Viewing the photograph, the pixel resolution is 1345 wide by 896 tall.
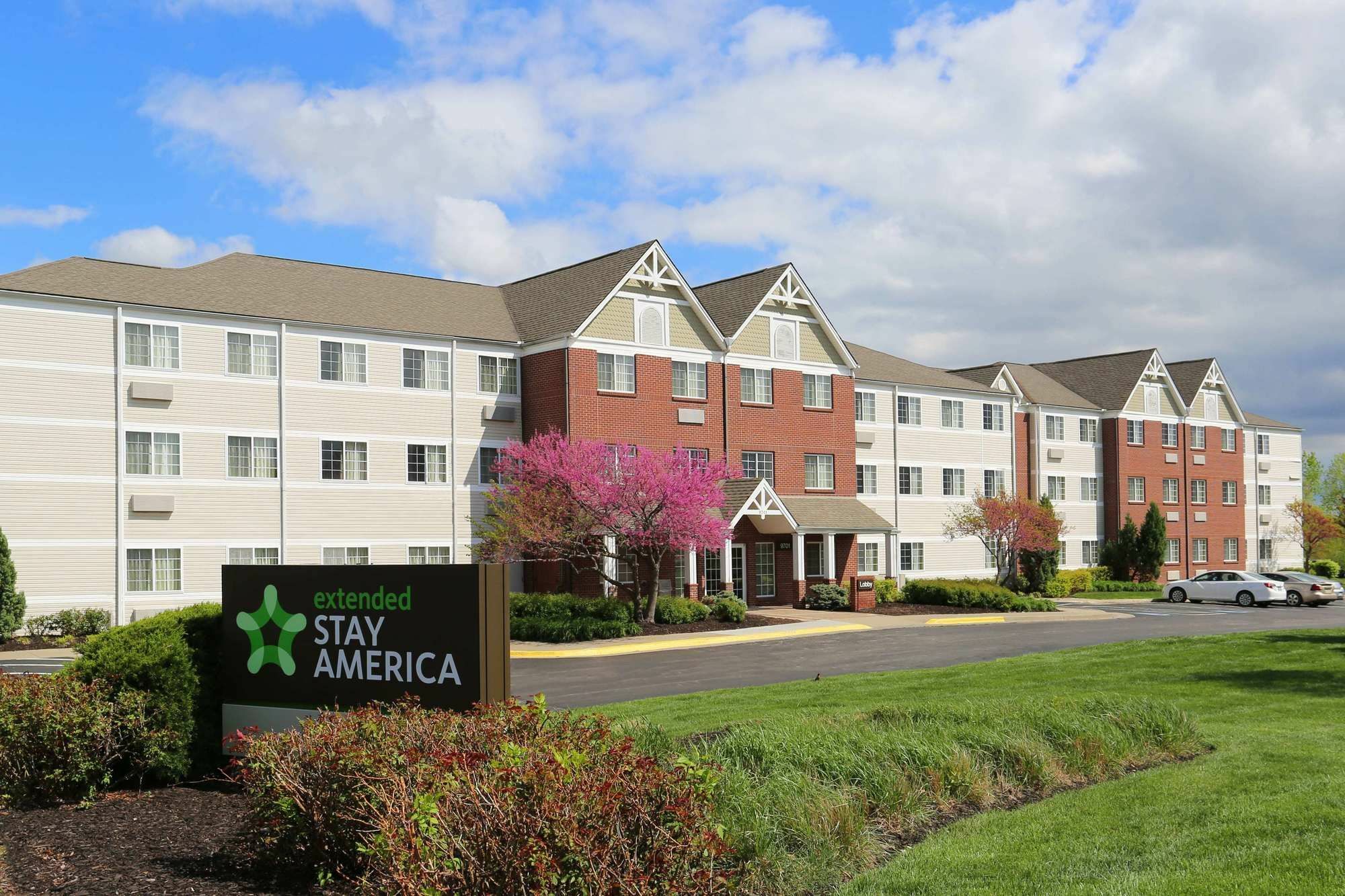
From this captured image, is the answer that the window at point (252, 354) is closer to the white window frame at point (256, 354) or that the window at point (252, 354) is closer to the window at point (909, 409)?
the white window frame at point (256, 354)

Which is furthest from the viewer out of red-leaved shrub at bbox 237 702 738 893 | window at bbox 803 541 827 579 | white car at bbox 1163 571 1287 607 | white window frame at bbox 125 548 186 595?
white car at bbox 1163 571 1287 607

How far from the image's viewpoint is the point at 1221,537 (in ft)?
218

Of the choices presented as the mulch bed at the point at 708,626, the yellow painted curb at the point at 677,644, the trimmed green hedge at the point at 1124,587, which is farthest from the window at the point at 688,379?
the trimmed green hedge at the point at 1124,587

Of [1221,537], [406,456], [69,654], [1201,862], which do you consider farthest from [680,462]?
[1221,537]

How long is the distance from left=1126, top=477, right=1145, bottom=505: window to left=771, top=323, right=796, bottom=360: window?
2550 centimetres

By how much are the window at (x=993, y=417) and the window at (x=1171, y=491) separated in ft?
43.1

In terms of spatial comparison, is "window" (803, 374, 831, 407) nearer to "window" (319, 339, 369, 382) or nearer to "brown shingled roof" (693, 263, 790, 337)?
"brown shingled roof" (693, 263, 790, 337)

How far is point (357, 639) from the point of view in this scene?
10.4 m

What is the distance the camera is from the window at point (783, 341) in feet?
144

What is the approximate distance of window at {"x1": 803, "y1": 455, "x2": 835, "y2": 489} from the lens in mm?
44906

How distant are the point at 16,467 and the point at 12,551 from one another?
215 cm

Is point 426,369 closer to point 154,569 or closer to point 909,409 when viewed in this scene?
point 154,569

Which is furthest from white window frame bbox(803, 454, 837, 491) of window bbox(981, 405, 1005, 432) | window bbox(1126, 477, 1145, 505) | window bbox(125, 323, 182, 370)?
Result: window bbox(1126, 477, 1145, 505)

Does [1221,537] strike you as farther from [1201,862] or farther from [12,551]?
[1201,862]
